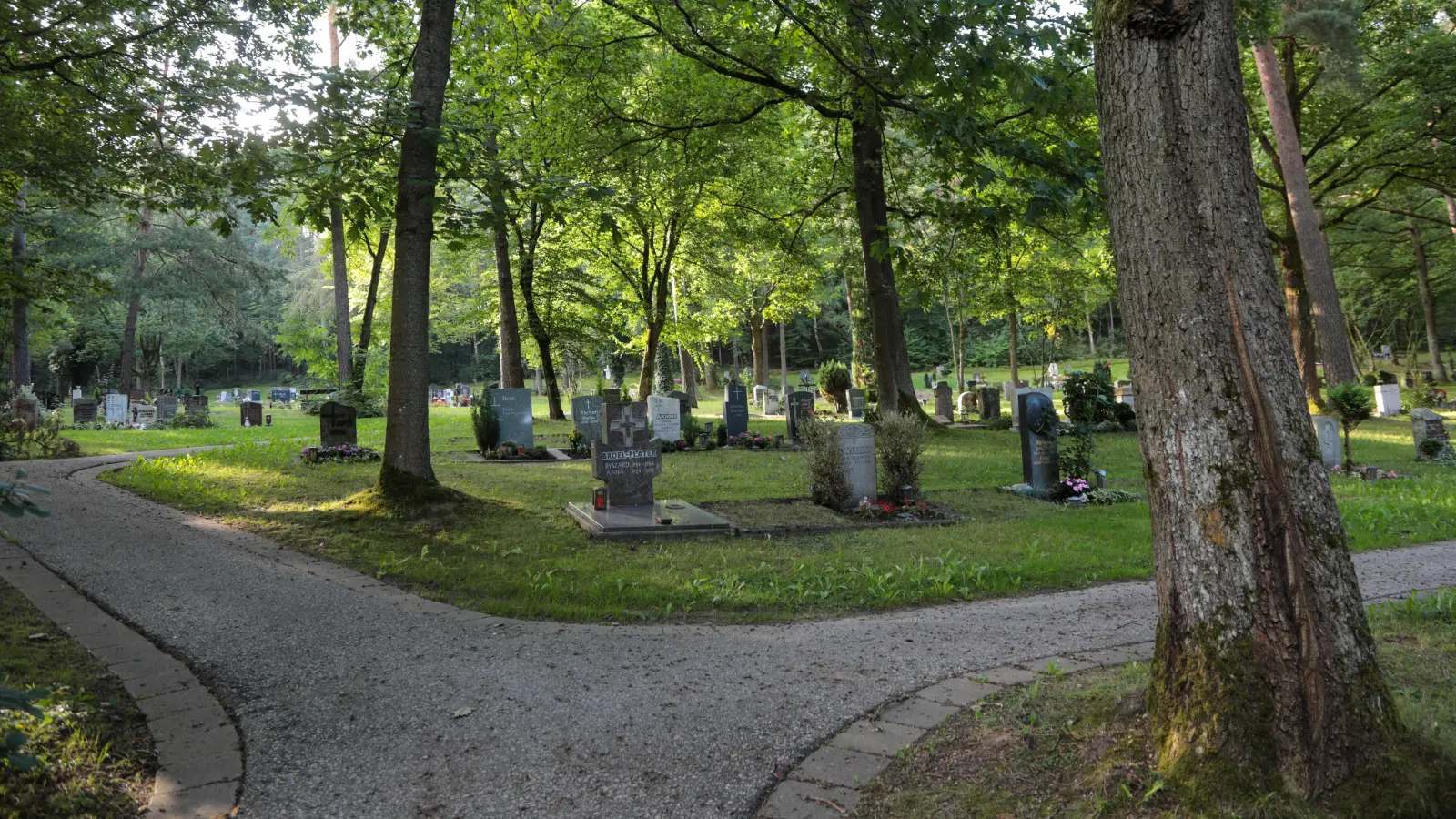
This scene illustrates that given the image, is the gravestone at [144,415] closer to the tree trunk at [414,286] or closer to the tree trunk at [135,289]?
the tree trunk at [135,289]

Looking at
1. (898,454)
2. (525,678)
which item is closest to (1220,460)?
(525,678)

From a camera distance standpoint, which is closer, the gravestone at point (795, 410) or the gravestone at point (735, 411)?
the gravestone at point (795, 410)

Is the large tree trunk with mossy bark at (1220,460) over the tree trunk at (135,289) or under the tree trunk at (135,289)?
under

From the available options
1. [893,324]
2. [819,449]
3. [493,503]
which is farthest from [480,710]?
[893,324]

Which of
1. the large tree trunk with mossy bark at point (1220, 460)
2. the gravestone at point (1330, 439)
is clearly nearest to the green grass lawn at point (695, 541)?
the gravestone at point (1330, 439)

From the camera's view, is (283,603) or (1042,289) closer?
(283,603)

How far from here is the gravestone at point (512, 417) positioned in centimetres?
1595

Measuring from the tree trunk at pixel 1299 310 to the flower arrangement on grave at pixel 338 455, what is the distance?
20.4 meters

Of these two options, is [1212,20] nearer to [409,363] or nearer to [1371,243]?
[409,363]

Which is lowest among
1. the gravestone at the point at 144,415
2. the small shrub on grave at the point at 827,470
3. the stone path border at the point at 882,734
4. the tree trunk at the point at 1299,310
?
the stone path border at the point at 882,734

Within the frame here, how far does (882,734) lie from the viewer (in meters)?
3.55

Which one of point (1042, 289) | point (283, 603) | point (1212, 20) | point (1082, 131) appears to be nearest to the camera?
point (1212, 20)

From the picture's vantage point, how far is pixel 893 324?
648 inches

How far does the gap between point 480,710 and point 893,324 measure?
45.0ft
